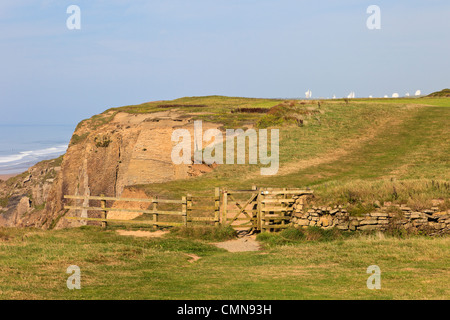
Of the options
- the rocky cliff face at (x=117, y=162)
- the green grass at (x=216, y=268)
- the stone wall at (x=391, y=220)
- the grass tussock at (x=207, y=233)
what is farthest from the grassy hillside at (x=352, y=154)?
the rocky cliff face at (x=117, y=162)

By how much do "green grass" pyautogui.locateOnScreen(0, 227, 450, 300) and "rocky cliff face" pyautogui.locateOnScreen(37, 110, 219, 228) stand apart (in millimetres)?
24413

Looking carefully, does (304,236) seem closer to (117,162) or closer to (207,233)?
(207,233)

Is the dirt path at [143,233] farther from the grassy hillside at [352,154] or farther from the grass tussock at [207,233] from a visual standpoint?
the grassy hillside at [352,154]

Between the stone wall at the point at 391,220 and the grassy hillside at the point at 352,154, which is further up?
the grassy hillside at the point at 352,154

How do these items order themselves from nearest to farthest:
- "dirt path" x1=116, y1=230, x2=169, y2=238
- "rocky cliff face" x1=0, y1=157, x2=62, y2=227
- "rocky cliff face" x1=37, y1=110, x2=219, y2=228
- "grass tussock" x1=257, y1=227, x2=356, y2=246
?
"grass tussock" x1=257, y1=227, x2=356, y2=246
"dirt path" x1=116, y1=230, x2=169, y2=238
"rocky cliff face" x1=37, y1=110, x2=219, y2=228
"rocky cliff face" x1=0, y1=157, x2=62, y2=227

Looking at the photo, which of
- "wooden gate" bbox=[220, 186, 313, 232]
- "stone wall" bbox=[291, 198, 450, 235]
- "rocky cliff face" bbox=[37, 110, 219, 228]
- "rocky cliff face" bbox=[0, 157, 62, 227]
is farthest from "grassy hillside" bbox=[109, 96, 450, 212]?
"rocky cliff face" bbox=[0, 157, 62, 227]

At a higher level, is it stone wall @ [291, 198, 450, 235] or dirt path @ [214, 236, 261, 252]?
stone wall @ [291, 198, 450, 235]

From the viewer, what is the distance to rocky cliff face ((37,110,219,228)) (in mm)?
46406

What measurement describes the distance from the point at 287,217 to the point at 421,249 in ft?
22.0

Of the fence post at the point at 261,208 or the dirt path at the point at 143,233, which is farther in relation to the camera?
the fence post at the point at 261,208

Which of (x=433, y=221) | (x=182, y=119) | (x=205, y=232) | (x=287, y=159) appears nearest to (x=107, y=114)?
(x=182, y=119)

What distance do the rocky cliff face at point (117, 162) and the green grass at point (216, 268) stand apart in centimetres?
2441

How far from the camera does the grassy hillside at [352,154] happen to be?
866 inches

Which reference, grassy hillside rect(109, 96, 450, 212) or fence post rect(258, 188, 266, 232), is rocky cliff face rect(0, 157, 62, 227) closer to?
grassy hillside rect(109, 96, 450, 212)
